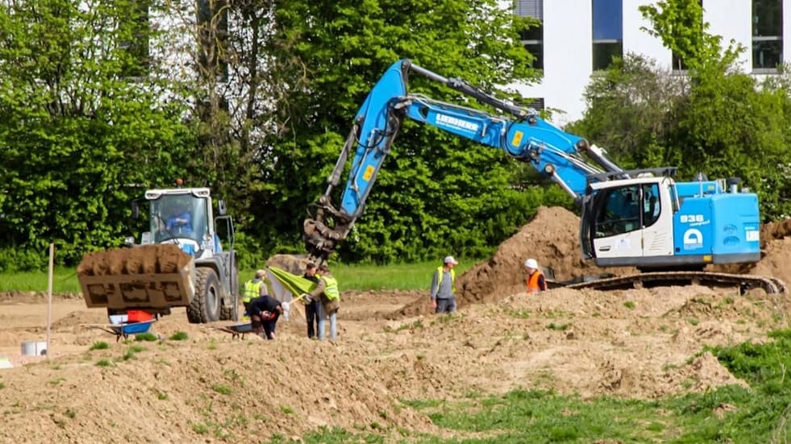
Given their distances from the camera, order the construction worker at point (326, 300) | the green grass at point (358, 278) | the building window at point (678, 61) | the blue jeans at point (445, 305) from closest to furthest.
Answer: the construction worker at point (326, 300) → the blue jeans at point (445, 305) → the green grass at point (358, 278) → the building window at point (678, 61)

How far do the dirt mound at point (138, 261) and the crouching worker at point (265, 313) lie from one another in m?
2.46

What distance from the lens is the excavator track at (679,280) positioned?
1037 inches

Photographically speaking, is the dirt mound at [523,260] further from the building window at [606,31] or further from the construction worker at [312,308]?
the building window at [606,31]

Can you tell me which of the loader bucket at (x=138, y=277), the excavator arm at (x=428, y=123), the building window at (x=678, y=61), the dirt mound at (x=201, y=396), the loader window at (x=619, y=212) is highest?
the building window at (x=678, y=61)

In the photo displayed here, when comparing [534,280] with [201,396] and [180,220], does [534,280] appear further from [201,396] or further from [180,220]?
[201,396]

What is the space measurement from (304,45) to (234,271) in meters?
13.8

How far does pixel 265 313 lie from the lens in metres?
21.6

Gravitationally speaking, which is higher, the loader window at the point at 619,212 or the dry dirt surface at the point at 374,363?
the loader window at the point at 619,212

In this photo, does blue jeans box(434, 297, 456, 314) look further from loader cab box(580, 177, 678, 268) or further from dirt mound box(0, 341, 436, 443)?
dirt mound box(0, 341, 436, 443)

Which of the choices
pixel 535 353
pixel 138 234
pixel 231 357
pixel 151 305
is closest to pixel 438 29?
pixel 138 234

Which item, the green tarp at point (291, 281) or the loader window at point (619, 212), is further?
the loader window at point (619, 212)

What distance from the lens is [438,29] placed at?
41438 mm

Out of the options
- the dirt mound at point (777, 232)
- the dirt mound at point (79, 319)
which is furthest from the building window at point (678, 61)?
the dirt mound at point (79, 319)

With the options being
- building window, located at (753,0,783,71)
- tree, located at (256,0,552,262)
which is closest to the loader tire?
tree, located at (256,0,552,262)
